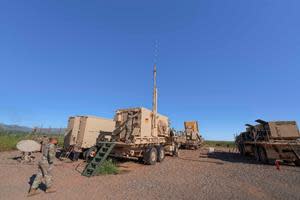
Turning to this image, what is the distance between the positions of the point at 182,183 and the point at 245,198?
7.67 ft

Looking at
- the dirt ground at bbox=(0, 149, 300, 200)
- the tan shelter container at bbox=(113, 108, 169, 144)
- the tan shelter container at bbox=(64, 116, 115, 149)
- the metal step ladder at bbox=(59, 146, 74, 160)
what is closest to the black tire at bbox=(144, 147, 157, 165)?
the tan shelter container at bbox=(113, 108, 169, 144)

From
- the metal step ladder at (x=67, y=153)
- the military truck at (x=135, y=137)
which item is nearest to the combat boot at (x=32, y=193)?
the military truck at (x=135, y=137)

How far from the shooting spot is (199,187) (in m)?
6.61

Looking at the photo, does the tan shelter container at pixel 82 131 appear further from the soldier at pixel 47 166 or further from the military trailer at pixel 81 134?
the soldier at pixel 47 166

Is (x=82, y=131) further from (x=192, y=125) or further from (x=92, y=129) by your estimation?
(x=192, y=125)

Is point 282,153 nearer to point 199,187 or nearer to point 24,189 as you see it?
point 199,187

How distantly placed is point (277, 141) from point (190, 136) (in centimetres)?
1430

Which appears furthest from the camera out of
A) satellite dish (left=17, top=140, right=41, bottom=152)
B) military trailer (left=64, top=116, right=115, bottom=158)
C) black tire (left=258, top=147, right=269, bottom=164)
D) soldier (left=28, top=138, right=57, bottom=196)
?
military trailer (left=64, top=116, right=115, bottom=158)

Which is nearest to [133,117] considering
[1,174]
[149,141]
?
[149,141]

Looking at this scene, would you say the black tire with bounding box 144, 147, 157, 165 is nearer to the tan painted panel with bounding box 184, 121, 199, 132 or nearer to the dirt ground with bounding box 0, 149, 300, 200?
the dirt ground with bounding box 0, 149, 300, 200

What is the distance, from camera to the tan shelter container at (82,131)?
12734mm

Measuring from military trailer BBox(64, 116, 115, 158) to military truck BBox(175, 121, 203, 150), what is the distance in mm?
13929

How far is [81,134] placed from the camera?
12.8 metres

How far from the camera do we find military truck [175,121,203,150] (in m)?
25.2
